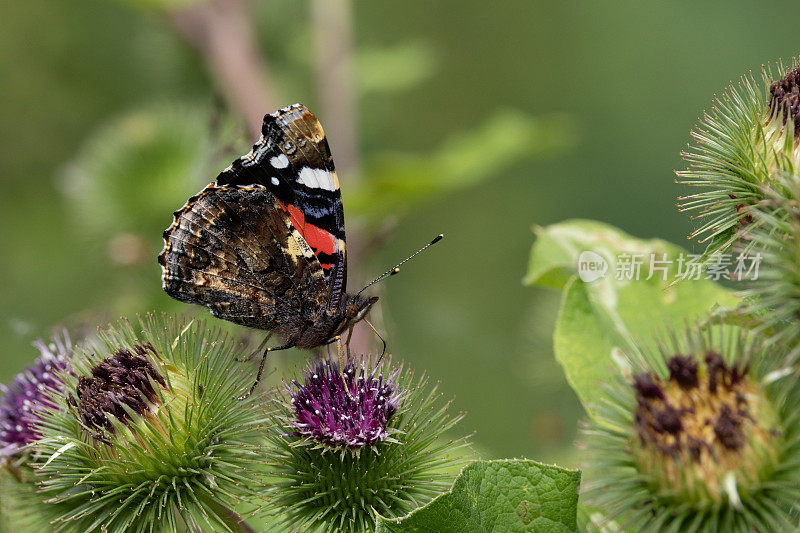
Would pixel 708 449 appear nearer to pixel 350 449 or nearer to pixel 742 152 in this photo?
pixel 742 152

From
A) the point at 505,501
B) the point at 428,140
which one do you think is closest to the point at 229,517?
the point at 505,501

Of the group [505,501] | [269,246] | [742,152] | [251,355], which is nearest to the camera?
[505,501]

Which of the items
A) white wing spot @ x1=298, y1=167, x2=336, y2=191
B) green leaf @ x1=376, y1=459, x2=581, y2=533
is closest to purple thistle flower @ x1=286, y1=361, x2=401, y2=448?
green leaf @ x1=376, y1=459, x2=581, y2=533

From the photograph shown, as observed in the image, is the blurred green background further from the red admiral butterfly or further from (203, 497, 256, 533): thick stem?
(203, 497, 256, 533): thick stem

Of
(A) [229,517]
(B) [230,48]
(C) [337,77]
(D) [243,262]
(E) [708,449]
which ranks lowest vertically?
(E) [708,449]

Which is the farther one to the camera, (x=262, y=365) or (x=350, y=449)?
(x=262, y=365)

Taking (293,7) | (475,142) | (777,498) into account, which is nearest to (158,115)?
(293,7)

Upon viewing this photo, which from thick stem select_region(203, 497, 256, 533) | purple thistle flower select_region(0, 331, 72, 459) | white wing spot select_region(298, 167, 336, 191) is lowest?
thick stem select_region(203, 497, 256, 533)

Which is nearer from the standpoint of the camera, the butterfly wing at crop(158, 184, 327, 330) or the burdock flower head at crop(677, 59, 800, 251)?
the burdock flower head at crop(677, 59, 800, 251)
